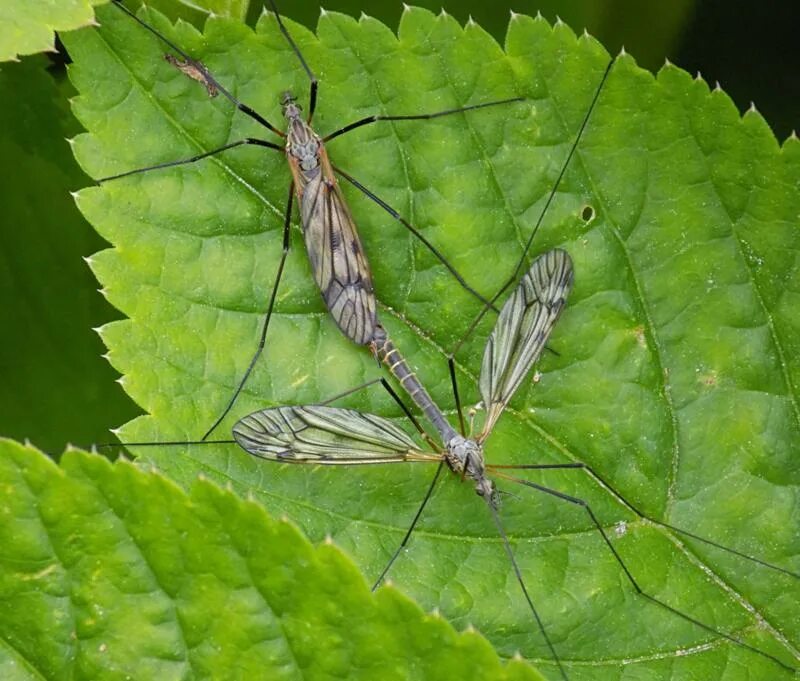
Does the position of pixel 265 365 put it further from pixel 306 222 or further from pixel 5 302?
pixel 5 302

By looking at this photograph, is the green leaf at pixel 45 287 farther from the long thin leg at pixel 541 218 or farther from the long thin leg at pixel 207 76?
the long thin leg at pixel 541 218

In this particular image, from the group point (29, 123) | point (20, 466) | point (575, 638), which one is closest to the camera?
point (20, 466)

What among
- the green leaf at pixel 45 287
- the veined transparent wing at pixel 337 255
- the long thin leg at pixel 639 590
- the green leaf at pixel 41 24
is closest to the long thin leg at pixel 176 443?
the veined transparent wing at pixel 337 255

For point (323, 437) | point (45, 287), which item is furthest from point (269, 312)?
point (45, 287)

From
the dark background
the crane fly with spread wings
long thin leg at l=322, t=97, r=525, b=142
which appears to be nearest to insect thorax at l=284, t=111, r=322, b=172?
long thin leg at l=322, t=97, r=525, b=142

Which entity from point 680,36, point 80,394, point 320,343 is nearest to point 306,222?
point 320,343

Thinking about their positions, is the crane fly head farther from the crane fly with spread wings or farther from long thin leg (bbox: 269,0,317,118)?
the crane fly with spread wings
